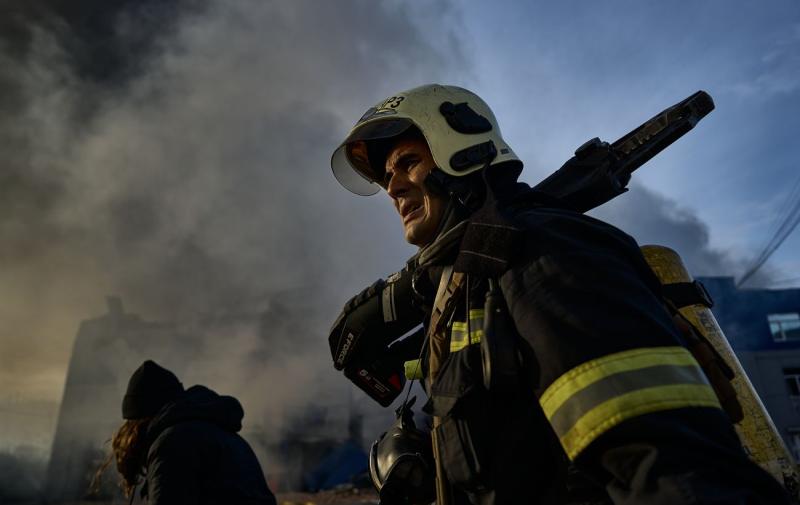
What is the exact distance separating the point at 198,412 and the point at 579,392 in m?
3.24

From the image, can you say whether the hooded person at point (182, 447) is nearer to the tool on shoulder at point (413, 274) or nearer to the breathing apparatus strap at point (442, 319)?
the tool on shoulder at point (413, 274)

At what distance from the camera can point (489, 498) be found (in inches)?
47.9

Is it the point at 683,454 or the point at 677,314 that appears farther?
the point at 677,314

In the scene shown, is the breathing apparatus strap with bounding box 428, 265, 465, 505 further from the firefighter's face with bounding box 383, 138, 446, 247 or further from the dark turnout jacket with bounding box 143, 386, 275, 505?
the dark turnout jacket with bounding box 143, 386, 275, 505

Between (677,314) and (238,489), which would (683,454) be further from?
(238,489)

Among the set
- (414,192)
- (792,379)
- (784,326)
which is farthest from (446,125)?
(784,326)

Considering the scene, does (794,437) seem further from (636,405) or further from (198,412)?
(636,405)

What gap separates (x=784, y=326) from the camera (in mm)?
28562

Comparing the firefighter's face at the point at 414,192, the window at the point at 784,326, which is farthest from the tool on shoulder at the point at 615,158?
the window at the point at 784,326

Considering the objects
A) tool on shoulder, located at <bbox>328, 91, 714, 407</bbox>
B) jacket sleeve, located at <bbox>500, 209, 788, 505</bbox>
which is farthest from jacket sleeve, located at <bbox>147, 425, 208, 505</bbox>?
jacket sleeve, located at <bbox>500, 209, 788, 505</bbox>

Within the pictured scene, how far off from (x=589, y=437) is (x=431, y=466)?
2.54 ft

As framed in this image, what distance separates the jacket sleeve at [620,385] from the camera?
33.4 inches

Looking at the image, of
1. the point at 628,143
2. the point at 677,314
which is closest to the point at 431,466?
the point at 677,314

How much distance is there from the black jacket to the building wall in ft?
87.9
